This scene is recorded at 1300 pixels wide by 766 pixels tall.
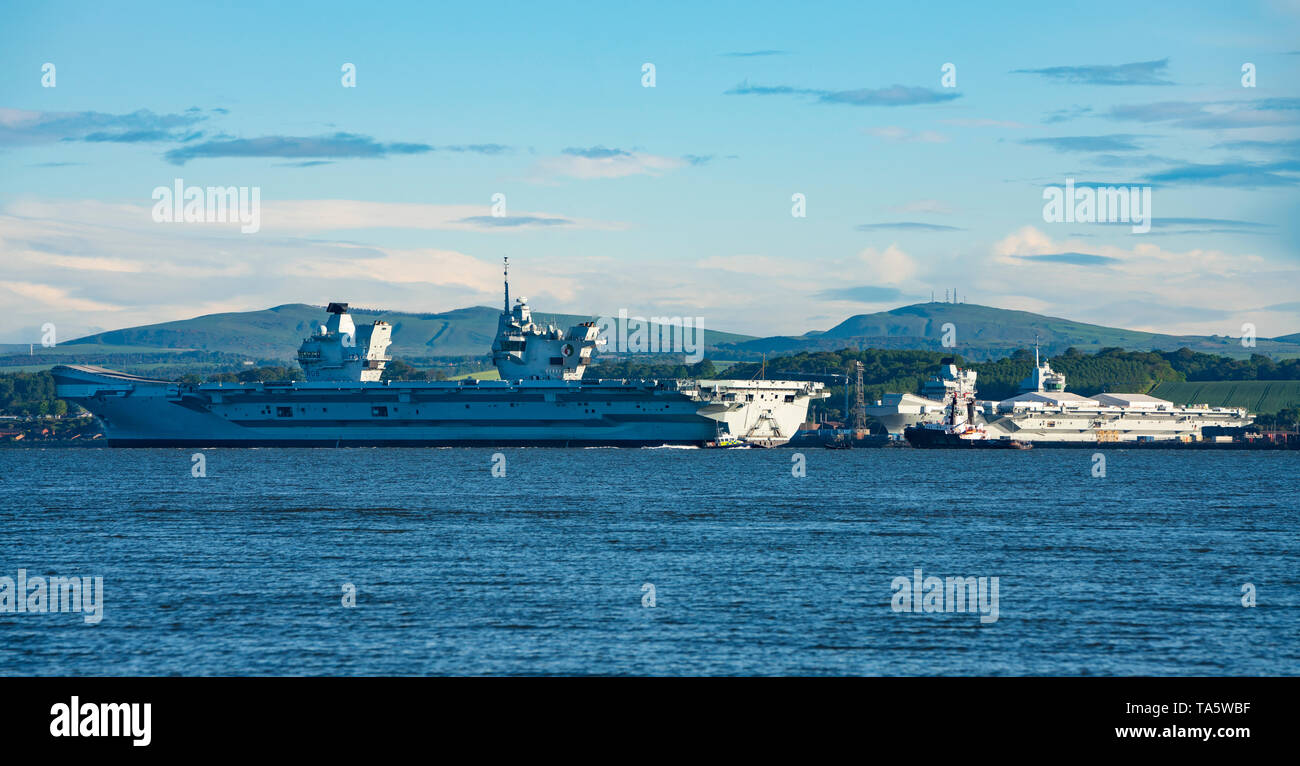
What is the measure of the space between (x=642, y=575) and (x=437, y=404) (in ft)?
300

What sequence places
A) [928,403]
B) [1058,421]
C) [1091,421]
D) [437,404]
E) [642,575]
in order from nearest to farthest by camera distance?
[642,575] < [437,404] < [1058,421] < [1091,421] < [928,403]

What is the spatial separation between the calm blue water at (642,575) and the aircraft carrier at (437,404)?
150 ft

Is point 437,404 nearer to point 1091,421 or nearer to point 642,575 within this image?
point 642,575

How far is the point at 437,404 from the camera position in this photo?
12519 centimetres

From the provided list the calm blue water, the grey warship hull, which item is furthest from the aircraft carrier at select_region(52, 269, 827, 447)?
the calm blue water

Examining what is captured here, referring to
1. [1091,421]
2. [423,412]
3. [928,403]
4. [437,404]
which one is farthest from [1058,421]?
[423,412]

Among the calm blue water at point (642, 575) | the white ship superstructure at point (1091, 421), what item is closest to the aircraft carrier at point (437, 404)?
the calm blue water at point (642, 575)

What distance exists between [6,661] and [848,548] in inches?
1021

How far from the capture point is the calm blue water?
80.9 feet

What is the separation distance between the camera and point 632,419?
122875 mm

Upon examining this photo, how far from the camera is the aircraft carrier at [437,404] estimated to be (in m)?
123

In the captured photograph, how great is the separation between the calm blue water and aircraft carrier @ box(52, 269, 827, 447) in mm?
45662
